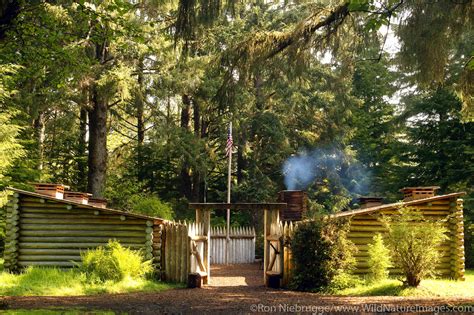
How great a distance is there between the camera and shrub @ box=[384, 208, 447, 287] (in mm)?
12367

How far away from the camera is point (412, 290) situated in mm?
12234

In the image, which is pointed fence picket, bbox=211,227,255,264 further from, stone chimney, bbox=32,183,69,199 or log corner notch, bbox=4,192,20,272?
log corner notch, bbox=4,192,20,272

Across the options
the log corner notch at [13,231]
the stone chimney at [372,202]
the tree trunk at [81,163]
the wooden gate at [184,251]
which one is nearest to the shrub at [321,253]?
the wooden gate at [184,251]

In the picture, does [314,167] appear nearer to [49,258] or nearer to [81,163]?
[81,163]

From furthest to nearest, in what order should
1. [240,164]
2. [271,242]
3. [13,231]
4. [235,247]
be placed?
[240,164], [235,247], [13,231], [271,242]

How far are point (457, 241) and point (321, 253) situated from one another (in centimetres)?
503

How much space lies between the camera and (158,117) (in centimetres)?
2538

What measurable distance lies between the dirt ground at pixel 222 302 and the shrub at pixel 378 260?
2.42 metres

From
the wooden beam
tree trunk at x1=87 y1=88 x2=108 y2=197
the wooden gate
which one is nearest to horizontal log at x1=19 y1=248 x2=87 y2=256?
the wooden gate

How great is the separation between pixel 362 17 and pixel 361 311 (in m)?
7.44

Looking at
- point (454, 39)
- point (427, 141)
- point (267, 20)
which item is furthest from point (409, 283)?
point (267, 20)

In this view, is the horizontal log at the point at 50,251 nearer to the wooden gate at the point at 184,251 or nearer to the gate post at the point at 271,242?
the wooden gate at the point at 184,251

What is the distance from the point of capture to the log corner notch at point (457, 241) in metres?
15.3

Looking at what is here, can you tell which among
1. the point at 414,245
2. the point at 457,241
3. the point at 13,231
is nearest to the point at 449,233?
the point at 457,241
